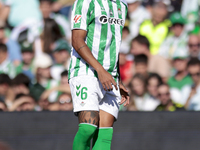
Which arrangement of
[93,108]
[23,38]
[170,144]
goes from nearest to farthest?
1. [93,108]
2. [170,144]
3. [23,38]

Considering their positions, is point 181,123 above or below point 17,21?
below

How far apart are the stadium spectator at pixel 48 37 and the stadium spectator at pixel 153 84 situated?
1.93 metres

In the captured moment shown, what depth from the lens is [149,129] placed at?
14.5 ft

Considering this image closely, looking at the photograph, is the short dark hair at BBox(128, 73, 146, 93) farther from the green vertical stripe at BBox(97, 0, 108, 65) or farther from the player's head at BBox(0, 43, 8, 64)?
the green vertical stripe at BBox(97, 0, 108, 65)

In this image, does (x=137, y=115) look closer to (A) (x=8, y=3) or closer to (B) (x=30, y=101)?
(B) (x=30, y=101)

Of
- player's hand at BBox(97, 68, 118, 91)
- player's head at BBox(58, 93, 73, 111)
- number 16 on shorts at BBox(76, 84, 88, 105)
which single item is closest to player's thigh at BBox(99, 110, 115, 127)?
number 16 on shorts at BBox(76, 84, 88, 105)

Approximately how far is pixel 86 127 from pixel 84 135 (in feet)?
0.24

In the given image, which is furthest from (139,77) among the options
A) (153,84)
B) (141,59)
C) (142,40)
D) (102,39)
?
(102,39)

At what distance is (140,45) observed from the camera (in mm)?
6254

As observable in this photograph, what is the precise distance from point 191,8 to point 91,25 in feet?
14.1

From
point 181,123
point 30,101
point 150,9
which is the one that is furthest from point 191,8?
point 30,101

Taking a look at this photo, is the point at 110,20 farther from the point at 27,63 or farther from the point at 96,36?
the point at 27,63

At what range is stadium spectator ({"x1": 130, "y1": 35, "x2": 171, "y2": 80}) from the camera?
6.08 metres

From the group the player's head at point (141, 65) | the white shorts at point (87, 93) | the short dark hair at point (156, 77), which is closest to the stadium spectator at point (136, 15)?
the player's head at point (141, 65)
